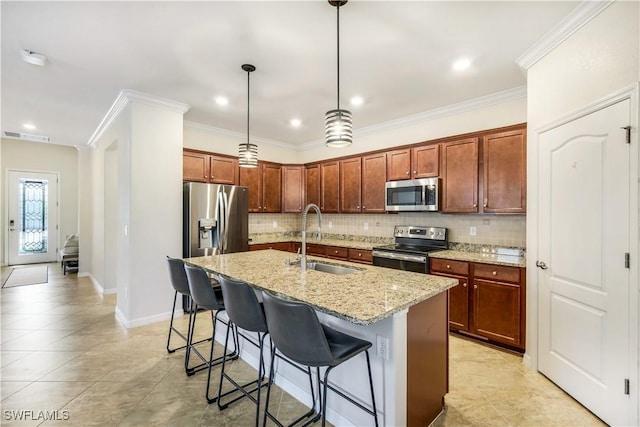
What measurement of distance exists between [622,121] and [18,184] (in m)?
10.4

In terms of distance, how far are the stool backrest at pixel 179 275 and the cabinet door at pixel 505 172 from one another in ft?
10.5

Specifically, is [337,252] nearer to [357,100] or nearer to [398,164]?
[398,164]

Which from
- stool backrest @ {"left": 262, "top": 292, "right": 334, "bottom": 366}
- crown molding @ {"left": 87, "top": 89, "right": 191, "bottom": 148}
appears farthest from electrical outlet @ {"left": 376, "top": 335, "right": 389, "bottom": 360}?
crown molding @ {"left": 87, "top": 89, "right": 191, "bottom": 148}

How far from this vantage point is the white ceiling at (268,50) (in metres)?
2.11

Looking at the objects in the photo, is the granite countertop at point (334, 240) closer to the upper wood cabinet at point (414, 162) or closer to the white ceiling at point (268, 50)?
the upper wood cabinet at point (414, 162)

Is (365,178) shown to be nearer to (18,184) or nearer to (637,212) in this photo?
(637,212)

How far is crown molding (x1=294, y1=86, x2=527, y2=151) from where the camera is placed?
3408mm

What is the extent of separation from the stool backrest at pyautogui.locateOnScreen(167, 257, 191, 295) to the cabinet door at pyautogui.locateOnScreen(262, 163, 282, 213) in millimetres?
2753

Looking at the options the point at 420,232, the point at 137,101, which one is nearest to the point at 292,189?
the point at 420,232

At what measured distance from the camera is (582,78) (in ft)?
7.07

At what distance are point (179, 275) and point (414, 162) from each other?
3.13m

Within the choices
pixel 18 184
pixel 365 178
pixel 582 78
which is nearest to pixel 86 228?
pixel 18 184

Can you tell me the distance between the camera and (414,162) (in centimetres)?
408

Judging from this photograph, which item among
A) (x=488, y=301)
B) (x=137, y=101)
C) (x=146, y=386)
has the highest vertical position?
(x=137, y=101)
